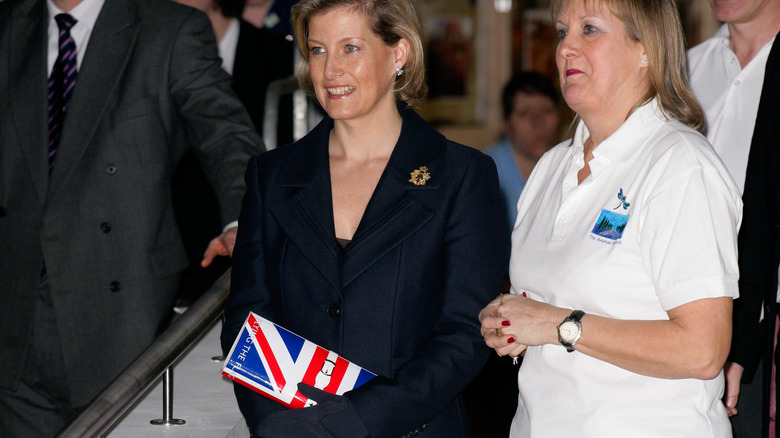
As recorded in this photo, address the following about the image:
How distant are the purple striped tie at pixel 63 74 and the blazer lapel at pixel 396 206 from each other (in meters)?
1.32

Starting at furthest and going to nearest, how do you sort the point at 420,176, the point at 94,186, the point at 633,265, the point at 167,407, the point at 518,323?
the point at 94,186, the point at 167,407, the point at 420,176, the point at 518,323, the point at 633,265

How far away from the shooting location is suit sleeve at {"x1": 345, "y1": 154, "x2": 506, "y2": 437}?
2168 millimetres

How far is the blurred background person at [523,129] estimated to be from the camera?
17.9 feet

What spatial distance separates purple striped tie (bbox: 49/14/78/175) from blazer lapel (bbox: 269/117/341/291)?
1.07 m

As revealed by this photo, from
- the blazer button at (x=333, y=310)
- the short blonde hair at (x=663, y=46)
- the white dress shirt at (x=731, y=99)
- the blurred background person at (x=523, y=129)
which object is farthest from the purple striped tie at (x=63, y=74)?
the blurred background person at (x=523, y=129)

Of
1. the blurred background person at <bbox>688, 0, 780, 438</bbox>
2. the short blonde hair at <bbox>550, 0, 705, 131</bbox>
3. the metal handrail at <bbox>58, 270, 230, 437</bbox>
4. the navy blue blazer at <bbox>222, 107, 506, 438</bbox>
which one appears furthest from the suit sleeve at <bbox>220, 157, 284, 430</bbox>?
the blurred background person at <bbox>688, 0, 780, 438</bbox>

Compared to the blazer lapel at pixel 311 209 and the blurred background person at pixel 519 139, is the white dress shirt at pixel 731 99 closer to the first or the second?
the blazer lapel at pixel 311 209

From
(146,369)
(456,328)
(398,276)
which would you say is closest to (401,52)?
(398,276)

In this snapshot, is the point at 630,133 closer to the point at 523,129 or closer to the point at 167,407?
the point at 167,407

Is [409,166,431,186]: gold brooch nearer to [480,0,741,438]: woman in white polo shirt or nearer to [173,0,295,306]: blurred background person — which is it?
[480,0,741,438]: woman in white polo shirt

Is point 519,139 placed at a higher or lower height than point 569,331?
lower

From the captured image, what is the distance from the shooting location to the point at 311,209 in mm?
2404

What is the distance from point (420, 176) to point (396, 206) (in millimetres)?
99

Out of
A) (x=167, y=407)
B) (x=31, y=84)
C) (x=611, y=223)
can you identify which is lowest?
(x=167, y=407)
